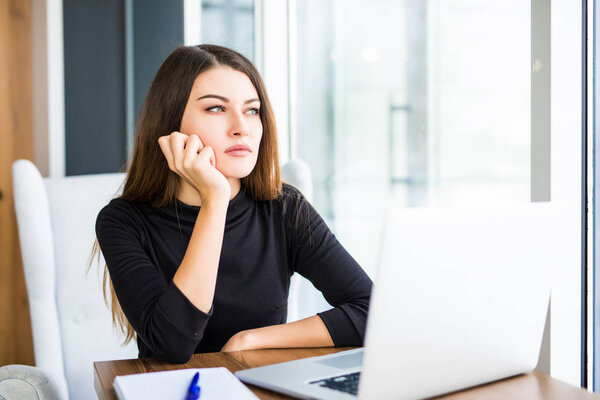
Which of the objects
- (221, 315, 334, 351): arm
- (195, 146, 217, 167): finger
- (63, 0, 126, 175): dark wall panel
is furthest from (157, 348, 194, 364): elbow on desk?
(63, 0, 126, 175): dark wall panel

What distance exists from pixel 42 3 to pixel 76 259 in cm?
109

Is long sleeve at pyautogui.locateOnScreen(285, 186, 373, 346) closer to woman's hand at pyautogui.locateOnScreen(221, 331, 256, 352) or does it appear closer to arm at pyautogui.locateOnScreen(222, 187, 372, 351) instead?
arm at pyautogui.locateOnScreen(222, 187, 372, 351)

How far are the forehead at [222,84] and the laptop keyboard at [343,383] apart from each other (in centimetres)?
66

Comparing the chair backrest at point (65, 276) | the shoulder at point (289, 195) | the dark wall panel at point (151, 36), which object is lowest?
the chair backrest at point (65, 276)

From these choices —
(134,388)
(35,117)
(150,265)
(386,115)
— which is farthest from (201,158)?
(35,117)

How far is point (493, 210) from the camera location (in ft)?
2.15

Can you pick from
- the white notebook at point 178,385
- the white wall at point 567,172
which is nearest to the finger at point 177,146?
the white notebook at point 178,385

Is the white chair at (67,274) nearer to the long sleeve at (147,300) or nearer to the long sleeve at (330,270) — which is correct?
the long sleeve at (330,270)

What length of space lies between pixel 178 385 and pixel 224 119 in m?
0.61

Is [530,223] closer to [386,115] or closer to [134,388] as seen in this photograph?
[134,388]

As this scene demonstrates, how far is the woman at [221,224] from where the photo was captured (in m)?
1.02

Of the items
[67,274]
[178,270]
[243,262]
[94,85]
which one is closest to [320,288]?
[243,262]

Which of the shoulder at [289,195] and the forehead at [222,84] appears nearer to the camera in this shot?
the forehead at [222,84]

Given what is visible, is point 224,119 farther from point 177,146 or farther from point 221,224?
point 221,224
